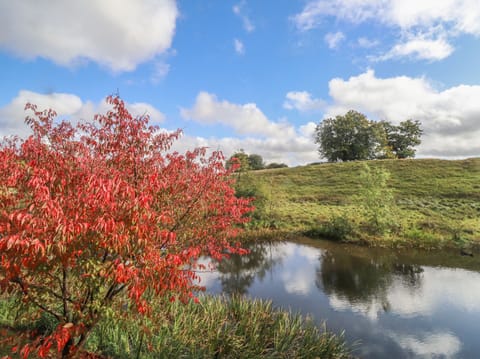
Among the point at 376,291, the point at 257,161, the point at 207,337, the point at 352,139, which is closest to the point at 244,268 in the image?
the point at 376,291

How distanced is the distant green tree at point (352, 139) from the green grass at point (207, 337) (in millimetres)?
59672

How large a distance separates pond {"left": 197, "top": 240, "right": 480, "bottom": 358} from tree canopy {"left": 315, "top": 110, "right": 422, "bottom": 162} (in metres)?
48.3

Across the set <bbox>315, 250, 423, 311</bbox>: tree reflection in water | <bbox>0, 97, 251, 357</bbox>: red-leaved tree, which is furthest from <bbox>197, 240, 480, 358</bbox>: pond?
Answer: <bbox>0, 97, 251, 357</bbox>: red-leaved tree

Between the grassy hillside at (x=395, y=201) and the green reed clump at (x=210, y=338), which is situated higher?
the grassy hillside at (x=395, y=201)

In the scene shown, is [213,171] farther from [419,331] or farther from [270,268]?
[270,268]

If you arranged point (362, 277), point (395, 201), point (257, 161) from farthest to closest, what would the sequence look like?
point (257, 161), point (395, 201), point (362, 277)

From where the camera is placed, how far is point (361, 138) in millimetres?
63719

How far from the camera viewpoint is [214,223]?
982cm

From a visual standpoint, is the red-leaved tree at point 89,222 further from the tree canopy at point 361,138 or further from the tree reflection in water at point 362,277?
the tree canopy at point 361,138

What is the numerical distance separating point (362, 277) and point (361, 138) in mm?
55881

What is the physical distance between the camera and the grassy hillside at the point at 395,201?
21.6 meters

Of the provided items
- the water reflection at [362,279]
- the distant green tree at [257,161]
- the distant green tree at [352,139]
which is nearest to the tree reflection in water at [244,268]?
the water reflection at [362,279]

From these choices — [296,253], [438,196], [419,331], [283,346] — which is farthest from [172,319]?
[438,196]

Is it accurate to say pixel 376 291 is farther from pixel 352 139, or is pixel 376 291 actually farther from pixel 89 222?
pixel 352 139
